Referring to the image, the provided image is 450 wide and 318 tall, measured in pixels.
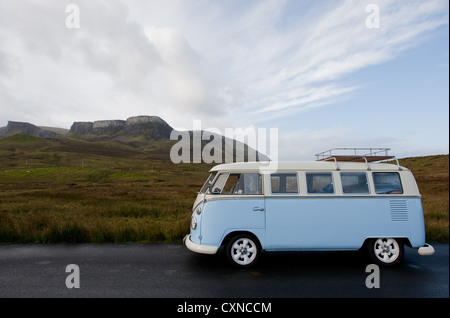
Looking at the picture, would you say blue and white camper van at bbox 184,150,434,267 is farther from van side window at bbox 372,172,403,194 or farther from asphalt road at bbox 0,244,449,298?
asphalt road at bbox 0,244,449,298

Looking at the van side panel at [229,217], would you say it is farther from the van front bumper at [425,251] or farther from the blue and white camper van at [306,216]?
the van front bumper at [425,251]

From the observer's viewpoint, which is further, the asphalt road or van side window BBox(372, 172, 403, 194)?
van side window BBox(372, 172, 403, 194)

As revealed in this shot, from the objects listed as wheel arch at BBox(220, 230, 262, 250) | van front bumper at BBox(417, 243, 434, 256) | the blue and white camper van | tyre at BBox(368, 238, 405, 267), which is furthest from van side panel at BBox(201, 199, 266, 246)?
van front bumper at BBox(417, 243, 434, 256)

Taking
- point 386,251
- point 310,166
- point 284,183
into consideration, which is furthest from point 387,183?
point 284,183

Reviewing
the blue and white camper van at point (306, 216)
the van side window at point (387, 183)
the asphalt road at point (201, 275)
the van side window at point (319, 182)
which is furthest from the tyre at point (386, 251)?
the van side window at point (319, 182)

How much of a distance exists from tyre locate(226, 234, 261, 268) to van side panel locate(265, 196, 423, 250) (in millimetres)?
323

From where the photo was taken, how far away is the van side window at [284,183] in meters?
6.27

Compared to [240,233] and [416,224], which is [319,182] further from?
[416,224]

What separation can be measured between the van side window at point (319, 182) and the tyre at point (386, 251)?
1.56m

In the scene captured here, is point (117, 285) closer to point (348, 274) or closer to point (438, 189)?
point (348, 274)

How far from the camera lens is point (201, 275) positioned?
220 inches

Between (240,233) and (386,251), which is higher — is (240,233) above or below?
above

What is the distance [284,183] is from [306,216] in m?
0.89

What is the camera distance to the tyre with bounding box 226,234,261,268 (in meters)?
6.05
